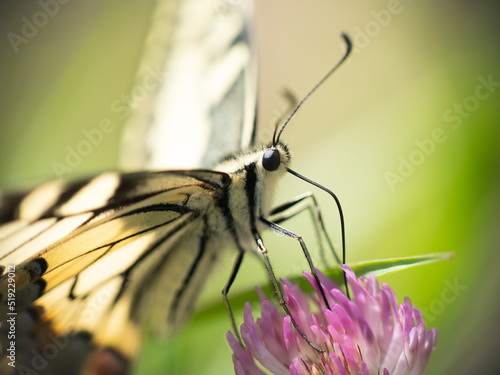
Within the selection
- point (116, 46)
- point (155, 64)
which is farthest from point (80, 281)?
point (116, 46)

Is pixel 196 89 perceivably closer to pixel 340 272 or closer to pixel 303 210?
pixel 303 210

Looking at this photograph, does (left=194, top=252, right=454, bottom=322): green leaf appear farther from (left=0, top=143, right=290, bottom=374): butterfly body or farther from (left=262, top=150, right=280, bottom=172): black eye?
(left=262, top=150, right=280, bottom=172): black eye

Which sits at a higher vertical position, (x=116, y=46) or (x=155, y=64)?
(x=116, y=46)

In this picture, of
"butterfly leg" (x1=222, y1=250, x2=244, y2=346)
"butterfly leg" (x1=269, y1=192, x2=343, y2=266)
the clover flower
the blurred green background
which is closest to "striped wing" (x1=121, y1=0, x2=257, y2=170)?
the blurred green background

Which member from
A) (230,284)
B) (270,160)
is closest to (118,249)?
(230,284)

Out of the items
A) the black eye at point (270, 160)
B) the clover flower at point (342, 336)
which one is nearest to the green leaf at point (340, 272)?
the clover flower at point (342, 336)

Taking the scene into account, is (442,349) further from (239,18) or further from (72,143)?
(72,143)
